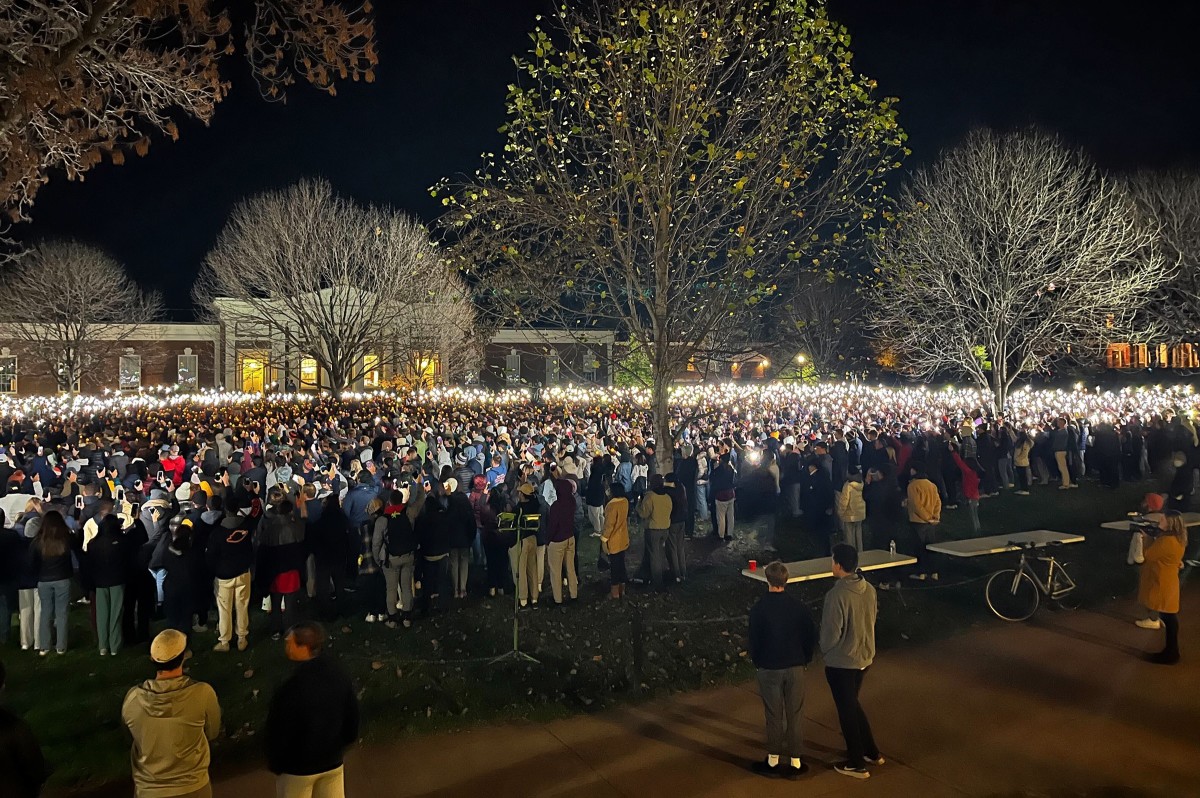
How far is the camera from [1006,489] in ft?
56.5

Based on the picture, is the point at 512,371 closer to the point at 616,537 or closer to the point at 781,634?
the point at 616,537

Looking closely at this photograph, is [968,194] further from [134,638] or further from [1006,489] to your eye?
[134,638]

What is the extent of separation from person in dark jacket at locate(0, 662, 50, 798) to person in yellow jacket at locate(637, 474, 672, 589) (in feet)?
23.4

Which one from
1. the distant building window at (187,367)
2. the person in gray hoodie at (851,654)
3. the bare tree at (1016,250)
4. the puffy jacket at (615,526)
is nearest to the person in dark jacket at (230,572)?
the puffy jacket at (615,526)

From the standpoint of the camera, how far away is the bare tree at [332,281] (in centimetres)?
3234

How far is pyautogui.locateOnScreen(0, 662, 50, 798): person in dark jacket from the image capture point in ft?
11.4

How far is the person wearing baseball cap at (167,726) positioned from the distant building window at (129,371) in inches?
2390

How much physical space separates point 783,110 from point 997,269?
794 inches

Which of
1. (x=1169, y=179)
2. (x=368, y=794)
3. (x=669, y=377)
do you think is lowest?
(x=368, y=794)

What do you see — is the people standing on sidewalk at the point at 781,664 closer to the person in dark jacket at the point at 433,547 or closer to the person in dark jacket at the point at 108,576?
the person in dark jacket at the point at 433,547

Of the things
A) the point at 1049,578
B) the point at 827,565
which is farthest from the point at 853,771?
the point at 1049,578

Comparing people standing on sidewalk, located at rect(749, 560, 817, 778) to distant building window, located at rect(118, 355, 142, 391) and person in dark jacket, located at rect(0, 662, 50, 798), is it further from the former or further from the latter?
distant building window, located at rect(118, 355, 142, 391)

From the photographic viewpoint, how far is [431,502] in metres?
9.32

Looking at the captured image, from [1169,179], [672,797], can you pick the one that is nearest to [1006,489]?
[672,797]
